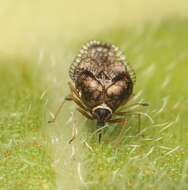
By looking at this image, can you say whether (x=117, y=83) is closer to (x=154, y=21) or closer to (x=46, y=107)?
(x=46, y=107)

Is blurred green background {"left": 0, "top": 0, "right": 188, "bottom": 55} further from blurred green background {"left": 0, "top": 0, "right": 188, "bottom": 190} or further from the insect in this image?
the insect

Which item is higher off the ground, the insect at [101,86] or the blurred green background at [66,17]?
the blurred green background at [66,17]

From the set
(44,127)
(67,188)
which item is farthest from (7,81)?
(67,188)

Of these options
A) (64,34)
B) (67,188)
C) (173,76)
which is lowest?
(67,188)

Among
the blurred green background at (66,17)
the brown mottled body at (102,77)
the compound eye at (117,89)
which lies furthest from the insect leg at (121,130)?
the blurred green background at (66,17)

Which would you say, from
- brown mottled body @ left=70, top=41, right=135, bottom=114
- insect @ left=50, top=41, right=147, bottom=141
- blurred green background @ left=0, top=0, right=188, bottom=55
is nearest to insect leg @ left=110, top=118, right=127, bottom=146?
insect @ left=50, top=41, right=147, bottom=141

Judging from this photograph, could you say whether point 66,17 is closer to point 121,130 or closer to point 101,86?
point 101,86

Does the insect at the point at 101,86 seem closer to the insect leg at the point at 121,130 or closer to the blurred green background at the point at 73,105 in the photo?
the insect leg at the point at 121,130
